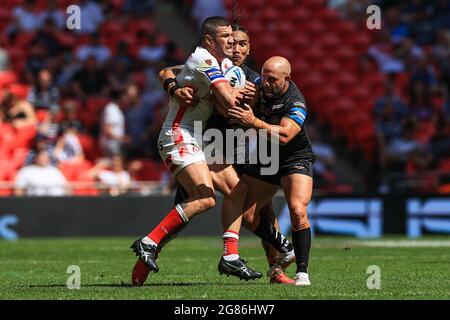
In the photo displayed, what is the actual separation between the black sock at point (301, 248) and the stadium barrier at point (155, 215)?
933cm

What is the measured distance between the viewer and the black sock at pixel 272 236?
36.1 feet

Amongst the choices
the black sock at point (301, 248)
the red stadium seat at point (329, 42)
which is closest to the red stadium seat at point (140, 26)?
the red stadium seat at point (329, 42)

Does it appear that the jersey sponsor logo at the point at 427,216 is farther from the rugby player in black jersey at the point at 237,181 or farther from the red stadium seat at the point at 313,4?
the rugby player in black jersey at the point at 237,181

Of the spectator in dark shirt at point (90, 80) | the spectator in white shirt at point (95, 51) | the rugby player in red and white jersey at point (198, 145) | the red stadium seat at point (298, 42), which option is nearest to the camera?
the rugby player in red and white jersey at point (198, 145)

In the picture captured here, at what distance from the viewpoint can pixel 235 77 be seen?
10.6 meters

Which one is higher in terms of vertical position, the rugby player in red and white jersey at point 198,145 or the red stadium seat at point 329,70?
the red stadium seat at point 329,70

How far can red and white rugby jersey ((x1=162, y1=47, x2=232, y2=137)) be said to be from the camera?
33.8 feet

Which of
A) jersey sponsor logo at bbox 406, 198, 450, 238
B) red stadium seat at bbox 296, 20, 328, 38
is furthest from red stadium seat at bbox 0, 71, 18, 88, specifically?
jersey sponsor logo at bbox 406, 198, 450, 238

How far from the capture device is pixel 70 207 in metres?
19.8

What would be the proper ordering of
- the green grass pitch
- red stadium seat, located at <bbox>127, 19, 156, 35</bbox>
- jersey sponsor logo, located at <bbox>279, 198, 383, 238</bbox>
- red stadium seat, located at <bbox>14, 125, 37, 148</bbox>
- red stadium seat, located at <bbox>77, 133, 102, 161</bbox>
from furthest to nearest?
red stadium seat, located at <bbox>127, 19, 156, 35</bbox> → red stadium seat, located at <bbox>77, 133, 102, 161</bbox> → red stadium seat, located at <bbox>14, 125, 37, 148</bbox> → jersey sponsor logo, located at <bbox>279, 198, 383, 238</bbox> → the green grass pitch

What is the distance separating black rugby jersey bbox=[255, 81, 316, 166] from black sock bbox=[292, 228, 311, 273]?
72cm

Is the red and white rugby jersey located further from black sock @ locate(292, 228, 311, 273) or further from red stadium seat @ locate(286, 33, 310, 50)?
red stadium seat @ locate(286, 33, 310, 50)

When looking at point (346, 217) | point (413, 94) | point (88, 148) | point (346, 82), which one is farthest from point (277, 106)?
point (346, 82)
